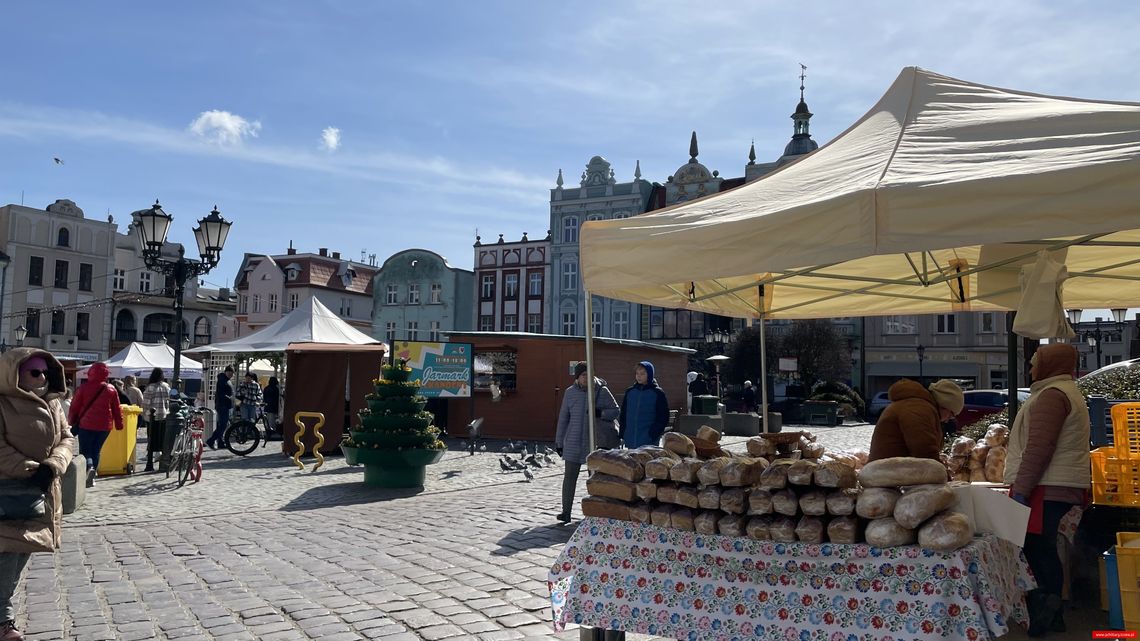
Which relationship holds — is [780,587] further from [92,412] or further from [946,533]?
[92,412]

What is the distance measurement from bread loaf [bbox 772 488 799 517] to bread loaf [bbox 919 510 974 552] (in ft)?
1.94

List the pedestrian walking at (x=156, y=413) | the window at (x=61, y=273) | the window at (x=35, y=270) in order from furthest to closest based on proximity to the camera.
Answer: the window at (x=61, y=273)
the window at (x=35, y=270)
the pedestrian walking at (x=156, y=413)

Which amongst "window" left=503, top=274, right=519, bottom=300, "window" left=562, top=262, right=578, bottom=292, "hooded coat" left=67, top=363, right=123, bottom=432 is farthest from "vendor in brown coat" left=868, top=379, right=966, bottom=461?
"window" left=503, top=274, right=519, bottom=300

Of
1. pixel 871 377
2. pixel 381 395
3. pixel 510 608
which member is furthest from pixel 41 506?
pixel 871 377

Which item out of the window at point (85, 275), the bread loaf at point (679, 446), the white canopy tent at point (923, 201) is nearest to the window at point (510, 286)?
the window at point (85, 275)

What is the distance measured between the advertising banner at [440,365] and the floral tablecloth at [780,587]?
49.5ft

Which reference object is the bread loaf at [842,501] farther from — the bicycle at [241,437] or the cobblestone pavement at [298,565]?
the bicycle at [241,437]

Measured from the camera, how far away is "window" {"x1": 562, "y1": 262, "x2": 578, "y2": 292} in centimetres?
5978

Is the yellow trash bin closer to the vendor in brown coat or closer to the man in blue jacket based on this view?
the man in blue jacket

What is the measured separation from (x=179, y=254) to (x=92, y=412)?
3152 millimetres

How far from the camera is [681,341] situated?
56.9m

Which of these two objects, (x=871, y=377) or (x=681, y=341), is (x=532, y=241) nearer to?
(x=681, y=341)

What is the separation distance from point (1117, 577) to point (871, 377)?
50.3m

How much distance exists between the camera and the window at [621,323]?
193 ft
